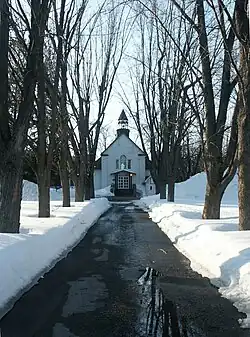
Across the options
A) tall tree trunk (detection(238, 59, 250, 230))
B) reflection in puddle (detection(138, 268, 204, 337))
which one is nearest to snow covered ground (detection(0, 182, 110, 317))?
reflection in puddle (detection(138, 268, 204, 337))

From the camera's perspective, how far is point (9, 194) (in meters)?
11.5

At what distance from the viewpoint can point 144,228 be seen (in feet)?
59.8

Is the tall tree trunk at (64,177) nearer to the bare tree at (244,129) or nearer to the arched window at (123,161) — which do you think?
the bare tree at (244,129)

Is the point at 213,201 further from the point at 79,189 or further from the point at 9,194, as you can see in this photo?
the point at 79,189

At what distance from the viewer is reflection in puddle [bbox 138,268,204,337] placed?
5188 mm

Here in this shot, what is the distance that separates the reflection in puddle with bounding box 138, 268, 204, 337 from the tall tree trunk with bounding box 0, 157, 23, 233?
5.03 meters

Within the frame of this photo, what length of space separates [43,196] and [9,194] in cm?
747

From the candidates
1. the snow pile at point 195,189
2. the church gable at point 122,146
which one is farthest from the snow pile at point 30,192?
the church gable at point 122,146

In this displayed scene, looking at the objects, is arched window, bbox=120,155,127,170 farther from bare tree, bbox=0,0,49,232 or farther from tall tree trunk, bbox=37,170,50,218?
bare tree, bbox=0,0,49,232

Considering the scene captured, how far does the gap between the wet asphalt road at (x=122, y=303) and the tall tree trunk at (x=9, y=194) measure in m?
1.90

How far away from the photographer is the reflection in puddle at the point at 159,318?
519 cm

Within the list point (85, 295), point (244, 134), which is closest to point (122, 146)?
point (244, 134)

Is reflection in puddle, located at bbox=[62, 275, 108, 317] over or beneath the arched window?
beneath

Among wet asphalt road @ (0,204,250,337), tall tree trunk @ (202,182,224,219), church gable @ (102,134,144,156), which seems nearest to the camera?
wet asphalt road @ (0,204,250,337)
